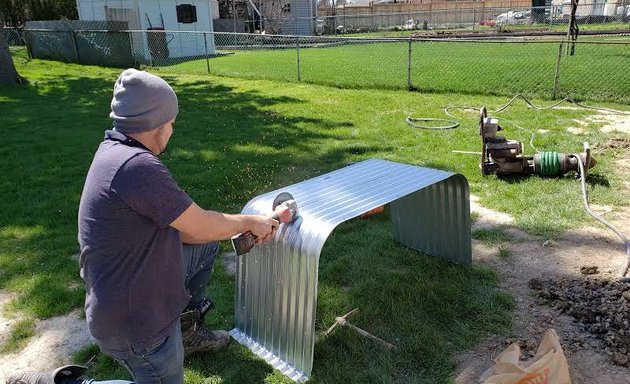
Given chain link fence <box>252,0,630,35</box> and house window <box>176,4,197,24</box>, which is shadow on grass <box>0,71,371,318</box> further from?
chain link fence <box>252,0,630,35</box>

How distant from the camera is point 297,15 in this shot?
36969 millimetres

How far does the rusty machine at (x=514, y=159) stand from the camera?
5527mm

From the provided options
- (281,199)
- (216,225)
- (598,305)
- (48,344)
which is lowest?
(48,344)

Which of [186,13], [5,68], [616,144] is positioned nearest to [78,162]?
[616,144]

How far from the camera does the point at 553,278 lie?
3.73 metres

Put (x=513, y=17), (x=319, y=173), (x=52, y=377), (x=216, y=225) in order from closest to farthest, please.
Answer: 1. (x=216, y=225)
2. (x=52, y=377)
3. (x=319, y=173)
4. (x=513, y=17)

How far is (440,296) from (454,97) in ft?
25.8

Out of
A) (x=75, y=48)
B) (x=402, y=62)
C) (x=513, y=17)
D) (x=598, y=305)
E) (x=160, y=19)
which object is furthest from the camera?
(x=513, y=17)

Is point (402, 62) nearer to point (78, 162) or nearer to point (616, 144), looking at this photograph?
point (616, 144)

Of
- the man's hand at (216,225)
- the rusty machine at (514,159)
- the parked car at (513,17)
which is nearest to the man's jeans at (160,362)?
the man's hand at (216,225)

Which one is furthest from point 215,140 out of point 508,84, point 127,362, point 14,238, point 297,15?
point 297,15

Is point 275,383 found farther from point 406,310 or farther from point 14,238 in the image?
point 14,238

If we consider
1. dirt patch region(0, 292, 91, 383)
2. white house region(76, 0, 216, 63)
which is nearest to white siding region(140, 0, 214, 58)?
white house region(76, 0, 216, 63)

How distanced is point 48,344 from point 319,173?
11.8ft
